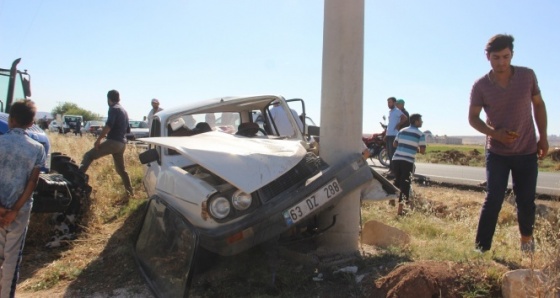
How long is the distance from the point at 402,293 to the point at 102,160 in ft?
30.8

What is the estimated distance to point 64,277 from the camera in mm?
4406

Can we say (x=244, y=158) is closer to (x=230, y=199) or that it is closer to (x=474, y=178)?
(x=230, y=199)

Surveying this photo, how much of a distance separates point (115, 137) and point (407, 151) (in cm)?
480

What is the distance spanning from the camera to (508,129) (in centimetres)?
354

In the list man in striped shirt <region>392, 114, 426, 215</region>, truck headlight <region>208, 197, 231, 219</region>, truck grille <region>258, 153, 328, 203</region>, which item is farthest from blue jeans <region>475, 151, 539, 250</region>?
man in striped shirt <region>392, 114, 426, 215</region>

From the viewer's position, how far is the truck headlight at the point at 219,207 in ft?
10.9

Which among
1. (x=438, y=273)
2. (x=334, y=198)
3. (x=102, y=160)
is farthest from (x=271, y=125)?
(x=102, y=160)

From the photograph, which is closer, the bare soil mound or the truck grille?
the bare soil mound

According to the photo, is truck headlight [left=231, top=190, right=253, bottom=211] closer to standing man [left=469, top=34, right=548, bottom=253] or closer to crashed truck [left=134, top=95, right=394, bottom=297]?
crashed truck [left=134, top=95, right=394, bottom=297]

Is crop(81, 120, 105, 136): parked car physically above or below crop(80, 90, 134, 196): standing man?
below

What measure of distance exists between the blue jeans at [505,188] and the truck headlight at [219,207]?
2.12 meters

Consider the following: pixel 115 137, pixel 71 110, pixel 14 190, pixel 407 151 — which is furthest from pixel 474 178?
pixel 71 110

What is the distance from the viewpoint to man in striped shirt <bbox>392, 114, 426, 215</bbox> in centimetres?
665

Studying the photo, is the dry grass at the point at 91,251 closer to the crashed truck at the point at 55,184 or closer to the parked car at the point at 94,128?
the crashed truck at the point at 55,184
